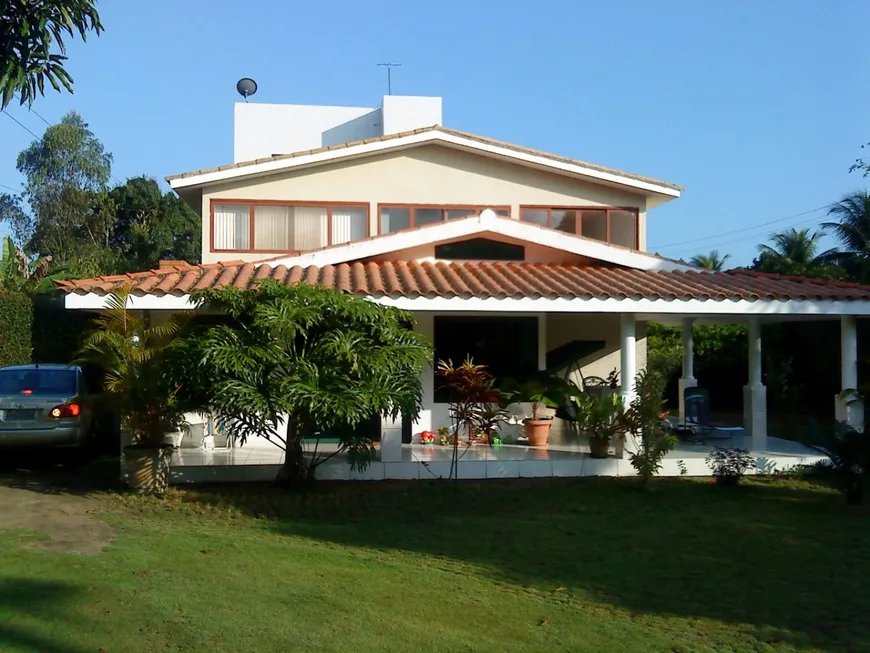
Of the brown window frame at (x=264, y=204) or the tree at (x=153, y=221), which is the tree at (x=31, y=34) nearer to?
the brown window frame at (x=264, y=204)

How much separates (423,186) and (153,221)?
107ft

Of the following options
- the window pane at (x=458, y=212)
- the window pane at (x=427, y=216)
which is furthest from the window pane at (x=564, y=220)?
the window pane at (x=427, y=216)

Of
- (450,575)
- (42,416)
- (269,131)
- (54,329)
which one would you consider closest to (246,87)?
(269,131)

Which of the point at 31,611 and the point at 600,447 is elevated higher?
the point at 600,447

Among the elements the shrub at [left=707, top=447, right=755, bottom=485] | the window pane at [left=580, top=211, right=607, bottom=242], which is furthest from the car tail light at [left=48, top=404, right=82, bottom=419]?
the window pane at [left=580, top=211, right=607, bottom=242]

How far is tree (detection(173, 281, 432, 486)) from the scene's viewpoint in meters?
10.3

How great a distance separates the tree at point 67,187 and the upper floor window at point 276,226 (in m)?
30.1

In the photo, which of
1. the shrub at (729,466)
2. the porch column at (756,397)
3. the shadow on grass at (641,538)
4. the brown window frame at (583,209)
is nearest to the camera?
the shadow on grass at (641,538)

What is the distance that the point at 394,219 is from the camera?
57.0 ft

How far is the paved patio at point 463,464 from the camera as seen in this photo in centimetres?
1262

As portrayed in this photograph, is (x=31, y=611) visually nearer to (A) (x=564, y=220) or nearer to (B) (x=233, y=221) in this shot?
(B) (x=233, y=221)

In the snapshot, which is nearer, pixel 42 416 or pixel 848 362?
pixel 42 416

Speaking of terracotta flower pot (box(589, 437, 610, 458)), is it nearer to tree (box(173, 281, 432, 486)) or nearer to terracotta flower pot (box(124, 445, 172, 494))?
tree (box(173, 281, 432, 486))

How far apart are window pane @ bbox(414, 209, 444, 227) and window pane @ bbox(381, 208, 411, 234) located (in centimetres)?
17
